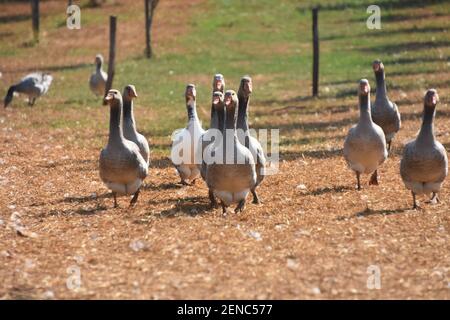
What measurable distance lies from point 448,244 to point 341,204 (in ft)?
7.55

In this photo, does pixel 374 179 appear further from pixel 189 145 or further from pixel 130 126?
pixel 130 126

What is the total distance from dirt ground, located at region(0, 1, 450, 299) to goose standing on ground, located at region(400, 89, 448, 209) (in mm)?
308

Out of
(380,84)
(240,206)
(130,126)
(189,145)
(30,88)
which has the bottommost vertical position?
(240,206)

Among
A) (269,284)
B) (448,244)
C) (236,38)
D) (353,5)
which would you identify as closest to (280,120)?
(448,244)

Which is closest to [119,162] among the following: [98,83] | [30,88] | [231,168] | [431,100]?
[231,168]

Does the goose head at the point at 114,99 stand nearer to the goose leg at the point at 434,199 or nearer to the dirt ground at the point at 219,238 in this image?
the dirt ground at the point at 219,238

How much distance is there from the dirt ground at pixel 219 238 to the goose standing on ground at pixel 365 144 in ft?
1.37

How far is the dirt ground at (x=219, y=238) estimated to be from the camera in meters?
8.22

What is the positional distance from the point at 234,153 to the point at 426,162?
2.44 meters


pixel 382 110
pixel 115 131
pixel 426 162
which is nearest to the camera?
pixel 426 162

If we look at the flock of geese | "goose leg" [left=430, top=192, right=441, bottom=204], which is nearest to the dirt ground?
"goose leg" [left=430, top=192, right=441, bottom=204]

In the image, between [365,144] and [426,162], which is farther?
[365,144]

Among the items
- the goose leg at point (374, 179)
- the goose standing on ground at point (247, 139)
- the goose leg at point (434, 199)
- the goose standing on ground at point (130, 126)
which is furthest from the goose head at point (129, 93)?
the goose leg at point (434, 199)

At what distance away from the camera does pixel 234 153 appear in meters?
10.8
